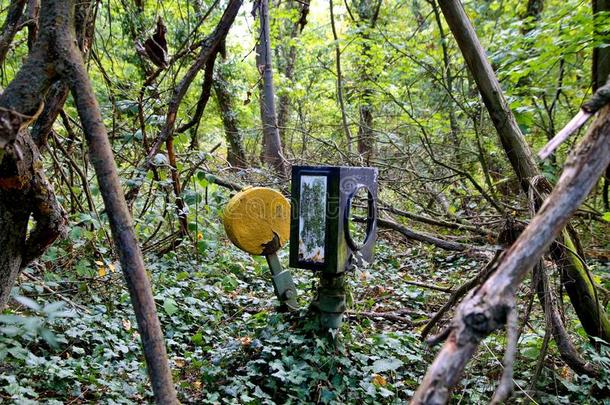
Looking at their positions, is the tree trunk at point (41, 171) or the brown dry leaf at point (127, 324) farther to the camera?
the brown dry leaf at point (127, 324)

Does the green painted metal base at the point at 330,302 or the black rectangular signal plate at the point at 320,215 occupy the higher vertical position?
the black rectangular signal plate at the point at 320,215

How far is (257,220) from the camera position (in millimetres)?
3332

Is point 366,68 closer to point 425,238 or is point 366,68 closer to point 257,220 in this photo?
point 425,238

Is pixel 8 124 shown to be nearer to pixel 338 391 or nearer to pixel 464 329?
pixel 464 329

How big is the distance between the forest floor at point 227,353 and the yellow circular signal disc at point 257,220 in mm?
559

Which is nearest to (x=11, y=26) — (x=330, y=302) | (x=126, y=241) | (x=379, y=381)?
(x=126, y=241)

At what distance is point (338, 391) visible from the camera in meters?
2.72

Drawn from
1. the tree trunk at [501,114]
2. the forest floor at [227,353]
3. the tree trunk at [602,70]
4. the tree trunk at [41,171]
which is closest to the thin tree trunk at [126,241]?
the tree trunk at [41,171]

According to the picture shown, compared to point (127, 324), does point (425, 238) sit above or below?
above

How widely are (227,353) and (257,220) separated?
3.09ft

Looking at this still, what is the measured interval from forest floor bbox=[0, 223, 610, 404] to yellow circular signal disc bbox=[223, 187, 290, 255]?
0.56m

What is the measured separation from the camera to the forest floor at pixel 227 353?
2.47m

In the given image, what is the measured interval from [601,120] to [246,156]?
29.2ft

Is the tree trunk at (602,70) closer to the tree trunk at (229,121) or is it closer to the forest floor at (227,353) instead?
the forest floor at (227,353)
